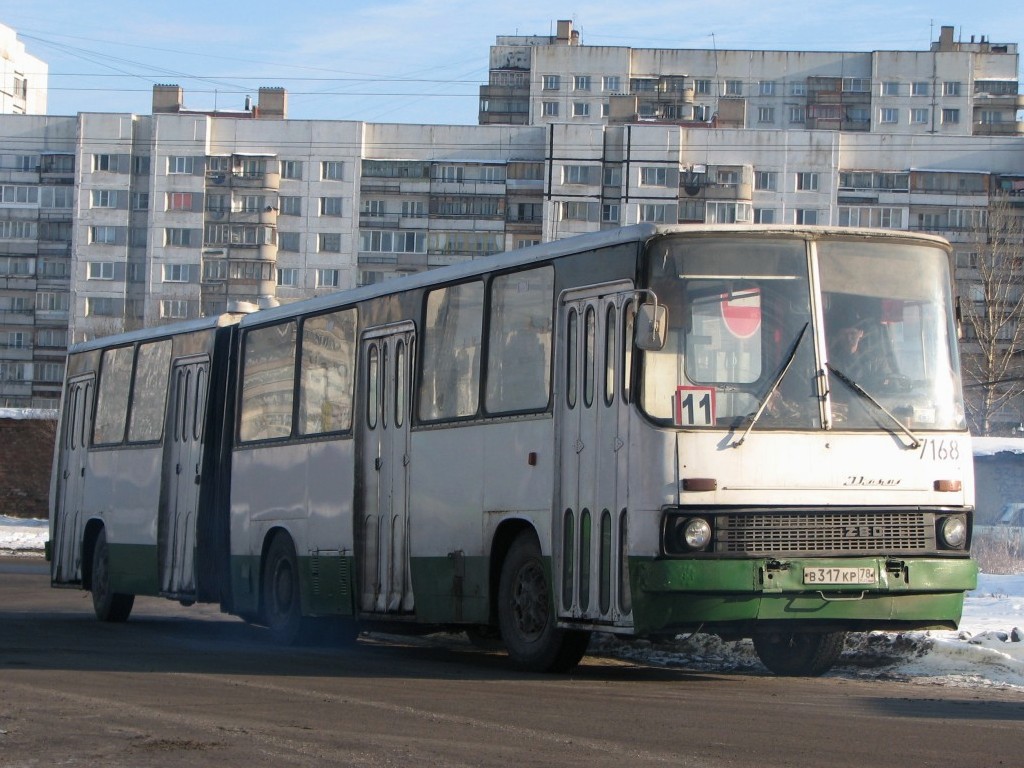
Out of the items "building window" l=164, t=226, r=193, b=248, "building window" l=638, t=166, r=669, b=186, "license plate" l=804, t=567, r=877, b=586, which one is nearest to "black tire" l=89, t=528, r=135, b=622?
"license plate" l=804, t=567, r=877, b=586

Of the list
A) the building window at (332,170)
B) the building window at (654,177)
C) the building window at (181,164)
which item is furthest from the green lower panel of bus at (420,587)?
the building window at (181,164)

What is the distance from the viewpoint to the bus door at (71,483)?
2027 centimetres

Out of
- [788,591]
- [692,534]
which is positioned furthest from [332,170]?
[788,591]

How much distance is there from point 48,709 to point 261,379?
24.5 ft

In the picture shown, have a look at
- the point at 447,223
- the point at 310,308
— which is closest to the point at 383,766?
the point at 310,308

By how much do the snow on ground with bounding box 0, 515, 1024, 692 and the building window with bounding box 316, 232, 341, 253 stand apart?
280 ft

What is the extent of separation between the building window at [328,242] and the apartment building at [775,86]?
31734mm

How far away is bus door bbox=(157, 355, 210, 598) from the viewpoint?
17766mm

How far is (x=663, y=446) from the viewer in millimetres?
10820

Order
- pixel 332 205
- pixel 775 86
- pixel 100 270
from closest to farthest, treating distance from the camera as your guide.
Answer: pixel 332 205 → pixel 100 270 → pixel 775 86

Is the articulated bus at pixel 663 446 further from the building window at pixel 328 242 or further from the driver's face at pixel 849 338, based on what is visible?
the building window at pixel 328 242

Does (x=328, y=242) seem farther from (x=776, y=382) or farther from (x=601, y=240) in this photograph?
(x=776, y=382)

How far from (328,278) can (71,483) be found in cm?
7927

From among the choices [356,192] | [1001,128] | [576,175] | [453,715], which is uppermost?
[1001,128]
